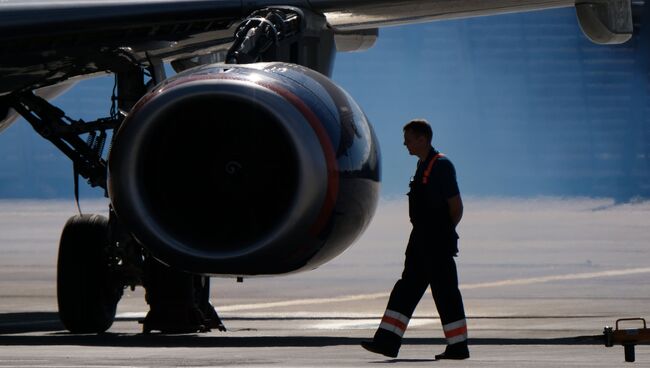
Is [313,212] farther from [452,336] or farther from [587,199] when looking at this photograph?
[587,199]

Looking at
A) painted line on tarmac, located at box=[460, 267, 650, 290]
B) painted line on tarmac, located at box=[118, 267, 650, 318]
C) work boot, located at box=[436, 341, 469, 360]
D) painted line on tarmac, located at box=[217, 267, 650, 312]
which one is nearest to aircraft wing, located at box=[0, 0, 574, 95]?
work boot, located at box=[436, 341, 469, 360]

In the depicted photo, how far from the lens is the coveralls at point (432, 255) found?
1151 centimetres

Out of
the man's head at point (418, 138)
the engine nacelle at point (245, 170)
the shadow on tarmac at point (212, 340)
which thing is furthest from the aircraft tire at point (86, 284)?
the engine nacelle at point (245, 170)

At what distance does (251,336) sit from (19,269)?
51.7 feet

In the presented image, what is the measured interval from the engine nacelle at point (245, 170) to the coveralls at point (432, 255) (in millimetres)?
513

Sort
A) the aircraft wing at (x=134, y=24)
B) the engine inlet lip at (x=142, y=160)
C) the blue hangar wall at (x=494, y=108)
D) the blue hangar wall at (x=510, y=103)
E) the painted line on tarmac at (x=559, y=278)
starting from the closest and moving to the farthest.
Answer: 1. the engine inlet lip at (x=142, y=160)
2. the aircraft wing at (x=134, y=24)
3. the painted line on tarmac at (x=559, y=278)
4. the blue hangar wall at (x=494, y=108)
5. the blue hangar wall at (x=510, y=103)

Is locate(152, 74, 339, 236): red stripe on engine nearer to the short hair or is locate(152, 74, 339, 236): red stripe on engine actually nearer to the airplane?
the airplane

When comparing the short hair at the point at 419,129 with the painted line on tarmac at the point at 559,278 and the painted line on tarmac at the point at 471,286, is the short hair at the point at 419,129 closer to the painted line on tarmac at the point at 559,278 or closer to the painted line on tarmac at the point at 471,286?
the painted line on tarmac at the point at 471,286

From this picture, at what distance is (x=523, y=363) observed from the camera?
10.9 meters

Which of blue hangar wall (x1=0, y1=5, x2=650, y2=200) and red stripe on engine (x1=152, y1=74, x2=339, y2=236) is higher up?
blue hangar wall (x1=0, y1=5, x2=650, y2=200)

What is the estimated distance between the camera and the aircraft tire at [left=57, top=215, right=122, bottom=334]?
14.5 m

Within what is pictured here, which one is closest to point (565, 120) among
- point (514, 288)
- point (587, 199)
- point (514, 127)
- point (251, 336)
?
point (514, 127)

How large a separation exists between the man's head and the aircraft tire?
345 cm

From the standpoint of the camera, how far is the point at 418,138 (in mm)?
11703
